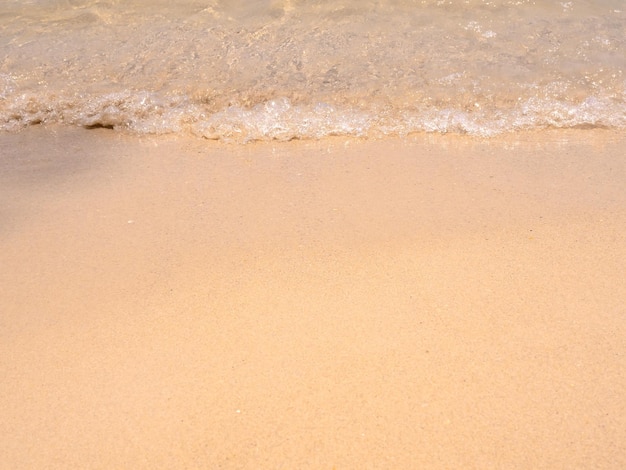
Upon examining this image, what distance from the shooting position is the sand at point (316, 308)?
1.60m

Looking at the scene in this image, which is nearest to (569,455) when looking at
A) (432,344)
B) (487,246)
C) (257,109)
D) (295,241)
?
(432,344)

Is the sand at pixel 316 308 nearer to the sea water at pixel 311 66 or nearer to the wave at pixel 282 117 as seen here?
the wave at pixel 282 117

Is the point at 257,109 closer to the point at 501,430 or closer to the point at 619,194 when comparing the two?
the point at 619,194

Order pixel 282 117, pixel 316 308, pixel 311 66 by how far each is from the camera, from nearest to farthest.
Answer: pixel 316 308 → pixel 282 117 → pixel 311 66

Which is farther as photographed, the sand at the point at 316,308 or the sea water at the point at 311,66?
the sea water at the point at 311,66

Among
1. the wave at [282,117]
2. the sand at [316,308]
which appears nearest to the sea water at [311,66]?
the wave at [282,117]

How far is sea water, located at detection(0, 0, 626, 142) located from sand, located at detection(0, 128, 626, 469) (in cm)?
35

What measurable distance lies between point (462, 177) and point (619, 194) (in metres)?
0.57

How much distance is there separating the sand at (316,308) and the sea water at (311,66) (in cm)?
35

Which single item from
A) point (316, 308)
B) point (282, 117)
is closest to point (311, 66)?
point (282, 117)

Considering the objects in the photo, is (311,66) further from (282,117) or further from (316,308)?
(316,308)

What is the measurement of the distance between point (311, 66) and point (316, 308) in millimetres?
1974

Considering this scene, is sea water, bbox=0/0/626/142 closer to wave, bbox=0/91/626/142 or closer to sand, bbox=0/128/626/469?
wave, bbox=0/91/626/142

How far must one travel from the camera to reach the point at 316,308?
6.40 feet
